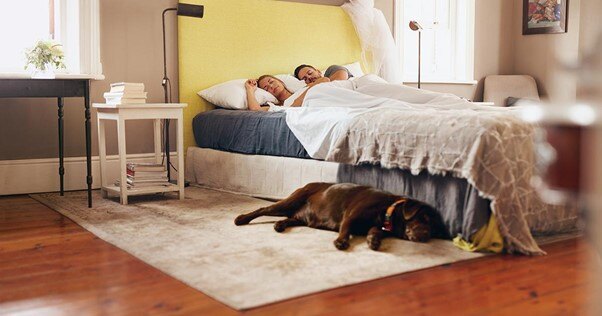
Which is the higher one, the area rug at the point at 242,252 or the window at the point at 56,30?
the window at the point at 56,30

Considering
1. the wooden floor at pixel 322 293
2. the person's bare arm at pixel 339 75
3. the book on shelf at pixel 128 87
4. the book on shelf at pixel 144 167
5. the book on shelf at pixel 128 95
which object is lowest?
the wooden floor at pixel 322 293

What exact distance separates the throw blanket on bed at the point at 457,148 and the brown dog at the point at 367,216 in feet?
0.62

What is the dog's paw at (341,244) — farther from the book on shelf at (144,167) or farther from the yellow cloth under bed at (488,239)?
the book on shelf at (144,167)

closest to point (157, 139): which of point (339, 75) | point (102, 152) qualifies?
point (102, 152)

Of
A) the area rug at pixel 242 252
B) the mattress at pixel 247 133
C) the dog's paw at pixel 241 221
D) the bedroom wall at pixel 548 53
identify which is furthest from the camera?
the bedroom wall at pixel 548 53

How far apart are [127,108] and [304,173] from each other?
1057 millimetres

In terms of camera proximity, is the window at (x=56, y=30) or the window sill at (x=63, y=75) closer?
the window sill at (x=63, y=75)

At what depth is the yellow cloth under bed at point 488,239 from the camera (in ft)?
9.06

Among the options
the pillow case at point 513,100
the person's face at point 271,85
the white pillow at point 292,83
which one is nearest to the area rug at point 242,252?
the person's face at point 271,85

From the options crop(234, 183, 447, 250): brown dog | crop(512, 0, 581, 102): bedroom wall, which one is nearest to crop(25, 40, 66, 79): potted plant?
crop(234, 183, 447, 250): brown dog

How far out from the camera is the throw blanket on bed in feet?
9.04

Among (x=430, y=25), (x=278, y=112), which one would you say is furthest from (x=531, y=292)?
(x=430, y=25)

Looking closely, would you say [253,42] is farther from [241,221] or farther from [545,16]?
[545,16]

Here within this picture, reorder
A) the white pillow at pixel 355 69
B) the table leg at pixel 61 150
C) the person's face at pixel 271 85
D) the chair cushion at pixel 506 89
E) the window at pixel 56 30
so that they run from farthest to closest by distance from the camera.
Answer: the chair cushion at pixel 506 89 < the white pillow at pixel 355 69 < the person's face at pixel 271 85 < the window at pixel 56 30 < the table leg at pixel 61 150
